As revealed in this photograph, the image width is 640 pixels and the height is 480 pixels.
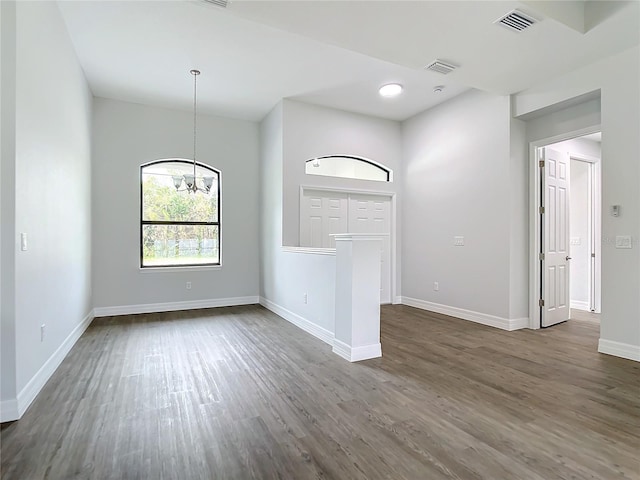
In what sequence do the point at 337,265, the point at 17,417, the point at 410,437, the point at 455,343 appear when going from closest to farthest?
the point at 410,437
the point at 17,417
the point at 337,265
the point at 455,343

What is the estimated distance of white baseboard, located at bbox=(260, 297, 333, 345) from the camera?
3779 mm

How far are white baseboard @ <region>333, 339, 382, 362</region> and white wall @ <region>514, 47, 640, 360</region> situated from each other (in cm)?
231

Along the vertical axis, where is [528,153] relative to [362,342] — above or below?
above

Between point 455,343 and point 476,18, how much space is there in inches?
123

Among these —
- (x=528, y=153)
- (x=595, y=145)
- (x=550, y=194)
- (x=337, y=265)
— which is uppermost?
(x=595, y=145)

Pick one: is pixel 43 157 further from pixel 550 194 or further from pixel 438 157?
pixel 550 194

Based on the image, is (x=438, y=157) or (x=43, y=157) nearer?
(x=43, y=157)

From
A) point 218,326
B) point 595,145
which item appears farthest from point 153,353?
point 595,145

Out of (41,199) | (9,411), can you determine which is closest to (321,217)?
(41,199)

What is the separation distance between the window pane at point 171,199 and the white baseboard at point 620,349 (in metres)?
5.36

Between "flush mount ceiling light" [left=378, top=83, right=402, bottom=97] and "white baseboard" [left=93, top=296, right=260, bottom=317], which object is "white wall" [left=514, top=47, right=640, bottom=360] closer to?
"flush mount ceiling light" [left=378, top=83, right=402, bottom=97]

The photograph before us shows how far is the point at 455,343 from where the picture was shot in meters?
3.73

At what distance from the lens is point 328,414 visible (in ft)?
7.27


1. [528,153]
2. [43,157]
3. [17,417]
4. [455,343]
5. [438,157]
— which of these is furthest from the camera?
[438,157]
